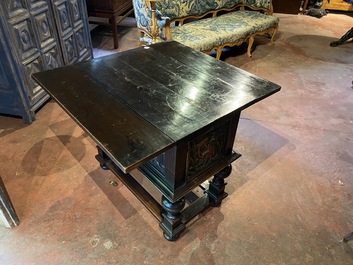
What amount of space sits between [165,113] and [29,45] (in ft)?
4.92

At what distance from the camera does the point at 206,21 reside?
3.11m

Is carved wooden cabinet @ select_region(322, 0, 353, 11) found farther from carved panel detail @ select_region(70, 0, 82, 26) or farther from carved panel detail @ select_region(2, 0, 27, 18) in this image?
carved panel detail @ select_region(2, 0, 27, 18)

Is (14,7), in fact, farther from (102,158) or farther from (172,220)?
(172,220)

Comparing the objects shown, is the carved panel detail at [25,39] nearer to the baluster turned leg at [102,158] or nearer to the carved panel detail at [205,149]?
the baluster turned leg at [102,158]

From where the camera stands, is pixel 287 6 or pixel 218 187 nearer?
pixel 218 187

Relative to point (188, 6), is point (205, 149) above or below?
below

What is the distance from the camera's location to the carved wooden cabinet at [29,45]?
1827mm

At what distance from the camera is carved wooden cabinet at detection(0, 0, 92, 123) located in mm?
1827

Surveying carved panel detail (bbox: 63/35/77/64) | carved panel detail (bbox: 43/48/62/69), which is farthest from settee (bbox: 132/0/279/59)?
carved panel detail (bbox: 43/48/62/69)

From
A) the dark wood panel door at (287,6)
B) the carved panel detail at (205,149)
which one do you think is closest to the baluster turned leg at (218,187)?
the carved panel detail at (205,149)

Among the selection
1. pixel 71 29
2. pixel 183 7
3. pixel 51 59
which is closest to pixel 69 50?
pixel 71 29

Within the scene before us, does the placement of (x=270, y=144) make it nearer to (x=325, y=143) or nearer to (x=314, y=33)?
(x=325, y=143)

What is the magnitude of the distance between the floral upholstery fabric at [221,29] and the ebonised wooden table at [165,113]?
3.84ft

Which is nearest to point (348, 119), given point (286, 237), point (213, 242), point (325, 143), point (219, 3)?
point (325, 143)
